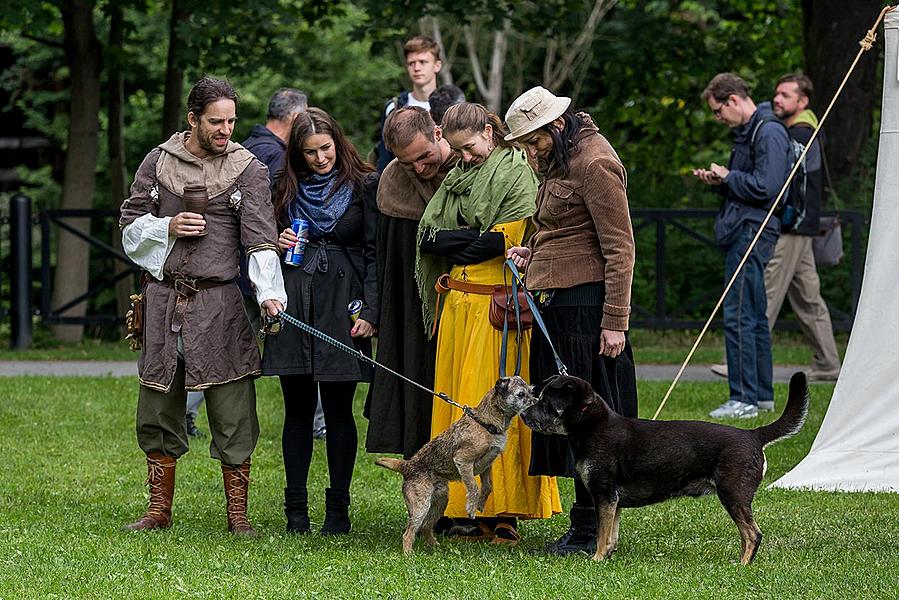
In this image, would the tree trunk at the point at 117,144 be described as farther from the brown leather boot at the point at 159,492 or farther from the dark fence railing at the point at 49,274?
the brown leather boot at the point at 159,492

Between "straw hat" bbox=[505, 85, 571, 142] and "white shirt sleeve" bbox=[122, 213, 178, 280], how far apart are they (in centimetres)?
160

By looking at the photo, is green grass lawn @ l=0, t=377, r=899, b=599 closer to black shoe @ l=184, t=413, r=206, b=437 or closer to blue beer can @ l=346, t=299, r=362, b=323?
black shoe @ l=184, t=413, r=206, b=437

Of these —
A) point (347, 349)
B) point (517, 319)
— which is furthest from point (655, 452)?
point (347, 349)

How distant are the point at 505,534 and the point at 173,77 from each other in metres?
10.2

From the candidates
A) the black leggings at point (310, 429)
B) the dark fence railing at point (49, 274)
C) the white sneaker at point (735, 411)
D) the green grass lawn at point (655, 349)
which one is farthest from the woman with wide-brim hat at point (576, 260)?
the dark fence railing at point (49, 274)

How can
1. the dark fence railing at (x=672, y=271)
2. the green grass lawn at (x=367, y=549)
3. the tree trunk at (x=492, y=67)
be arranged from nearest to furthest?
the green grass lawn at (x=367, y=549) → the dark fence railing at (x=672, y=271) → the tree trunk at (x=492, y=67)

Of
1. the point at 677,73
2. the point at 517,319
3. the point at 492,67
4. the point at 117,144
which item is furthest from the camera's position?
the point at 492,67

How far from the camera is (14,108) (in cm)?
2200

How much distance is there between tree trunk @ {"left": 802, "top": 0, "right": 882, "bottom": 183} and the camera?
554 inches

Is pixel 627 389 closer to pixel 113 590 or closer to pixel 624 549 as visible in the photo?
pixel 624 549

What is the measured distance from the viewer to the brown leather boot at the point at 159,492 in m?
6.48

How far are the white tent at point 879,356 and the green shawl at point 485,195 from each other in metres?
2.23

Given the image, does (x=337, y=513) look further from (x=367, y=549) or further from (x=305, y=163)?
(x=305, y=163)

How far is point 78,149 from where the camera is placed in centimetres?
1541
